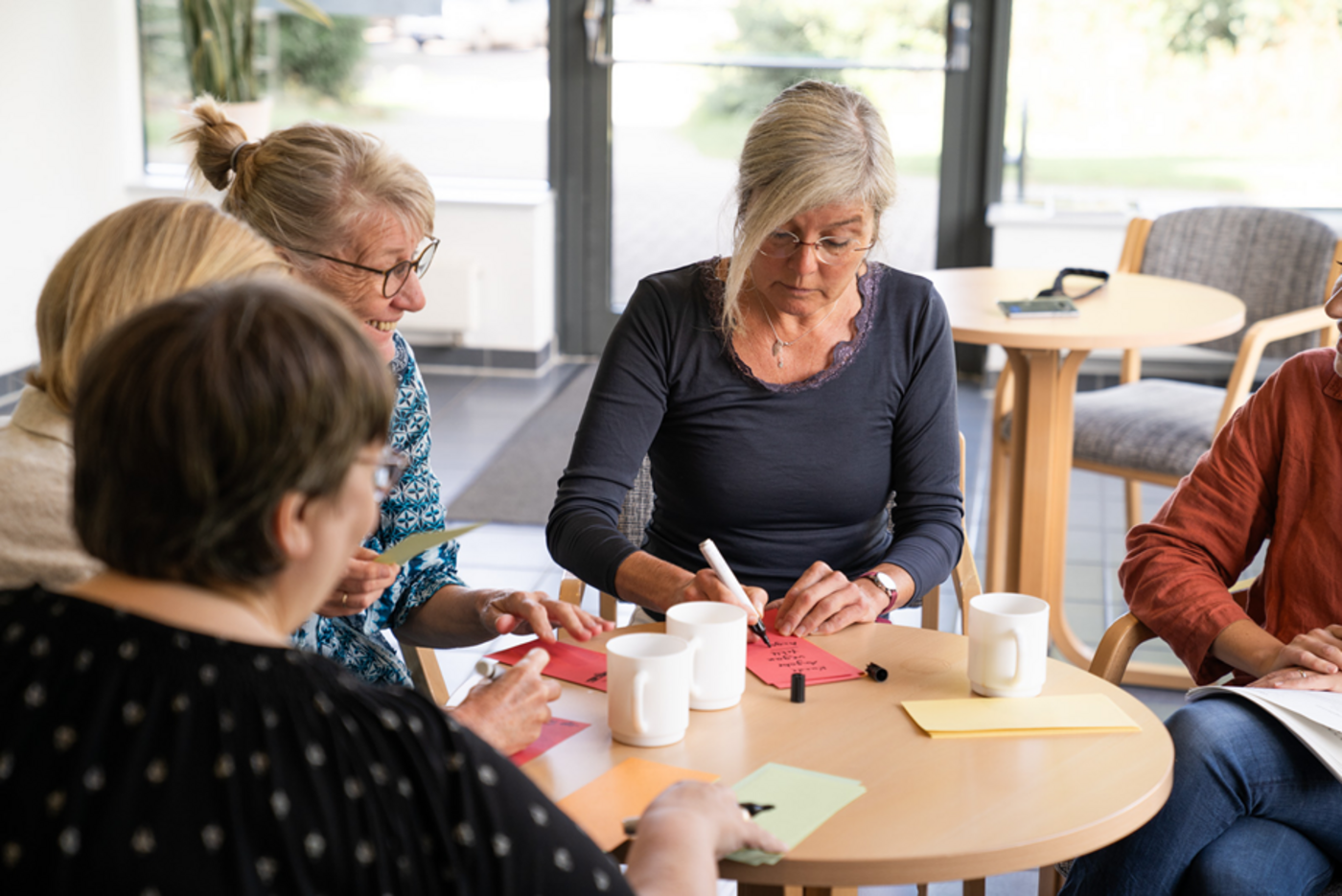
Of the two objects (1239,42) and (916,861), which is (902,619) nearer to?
(916,861)

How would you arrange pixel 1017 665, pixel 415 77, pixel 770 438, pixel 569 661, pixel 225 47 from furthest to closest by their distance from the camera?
1. pixel 415 77
2. pixel 225 47
3. pixel 770 438
4. pixel 569 661
5. pixel 1017 665

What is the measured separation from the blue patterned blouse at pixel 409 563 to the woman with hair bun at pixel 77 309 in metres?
0.55

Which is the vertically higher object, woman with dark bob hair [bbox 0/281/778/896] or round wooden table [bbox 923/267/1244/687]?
woman with dark bob hair [bbox 0/281/778/896]

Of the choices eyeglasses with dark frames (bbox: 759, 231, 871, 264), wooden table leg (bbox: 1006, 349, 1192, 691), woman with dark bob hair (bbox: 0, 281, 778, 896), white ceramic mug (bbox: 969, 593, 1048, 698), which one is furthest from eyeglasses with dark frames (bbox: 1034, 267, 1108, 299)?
woman with dark bob hair (bbox: 0, 281, 778, 896)

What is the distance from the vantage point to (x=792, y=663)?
147cm

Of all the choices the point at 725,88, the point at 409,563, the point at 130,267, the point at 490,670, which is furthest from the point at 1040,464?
the point at 725,88

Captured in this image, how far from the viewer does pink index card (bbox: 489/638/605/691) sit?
1.43 metres

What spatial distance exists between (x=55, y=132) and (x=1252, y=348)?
4.66m

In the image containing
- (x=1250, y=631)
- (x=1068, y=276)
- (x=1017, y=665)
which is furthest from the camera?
(x=1068, y=276)

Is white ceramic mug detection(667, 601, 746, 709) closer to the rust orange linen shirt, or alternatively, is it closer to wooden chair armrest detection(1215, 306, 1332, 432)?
the rust orange linen shirt

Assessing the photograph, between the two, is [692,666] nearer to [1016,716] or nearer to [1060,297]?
[1016,716]

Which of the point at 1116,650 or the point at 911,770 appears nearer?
the point at 911,770

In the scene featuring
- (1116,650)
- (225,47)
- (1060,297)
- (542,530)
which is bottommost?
(542,530)

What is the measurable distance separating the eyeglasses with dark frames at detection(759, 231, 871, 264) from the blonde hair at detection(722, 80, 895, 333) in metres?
0.03
